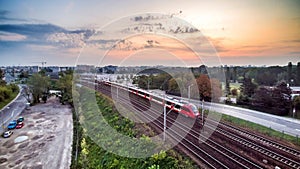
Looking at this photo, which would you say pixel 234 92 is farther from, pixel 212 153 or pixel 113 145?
pixel 212 153

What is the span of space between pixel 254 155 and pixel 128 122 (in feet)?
17.2

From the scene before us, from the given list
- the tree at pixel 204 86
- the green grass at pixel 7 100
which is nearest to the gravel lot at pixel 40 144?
the green grass at pixel 7 100

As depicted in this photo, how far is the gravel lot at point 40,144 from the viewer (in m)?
8.79

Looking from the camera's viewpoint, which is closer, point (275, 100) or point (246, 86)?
point (275, 100)

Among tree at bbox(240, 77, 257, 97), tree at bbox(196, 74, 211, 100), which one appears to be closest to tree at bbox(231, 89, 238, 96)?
tree at bbox(240, 77, 257, 97)

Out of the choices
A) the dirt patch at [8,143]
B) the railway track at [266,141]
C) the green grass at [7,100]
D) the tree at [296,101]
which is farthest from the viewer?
the green grass at [7,100]

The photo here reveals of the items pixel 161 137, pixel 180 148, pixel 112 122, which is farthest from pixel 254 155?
pixel 112 122

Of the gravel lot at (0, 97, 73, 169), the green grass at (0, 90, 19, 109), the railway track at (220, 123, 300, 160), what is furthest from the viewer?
the green grass at (0, 90, 19, 109)

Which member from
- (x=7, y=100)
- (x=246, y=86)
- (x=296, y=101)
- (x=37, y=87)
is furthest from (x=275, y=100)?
(x=7, y=100)

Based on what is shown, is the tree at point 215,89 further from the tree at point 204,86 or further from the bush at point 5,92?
the bush at point 5,92

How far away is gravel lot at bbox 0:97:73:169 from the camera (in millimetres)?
8789

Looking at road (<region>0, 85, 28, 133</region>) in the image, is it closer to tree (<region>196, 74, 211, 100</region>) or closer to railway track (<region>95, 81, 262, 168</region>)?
railway track (<region>95, 81, 262, 168</region>)

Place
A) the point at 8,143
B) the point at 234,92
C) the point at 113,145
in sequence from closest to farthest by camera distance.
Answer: the point at 113,145 → the point at 8,143 → the point at 234,92

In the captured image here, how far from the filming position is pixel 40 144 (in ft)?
35.8
